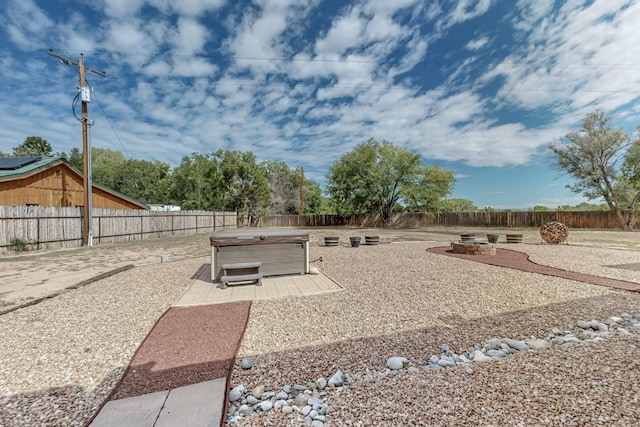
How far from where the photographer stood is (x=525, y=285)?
208 inches

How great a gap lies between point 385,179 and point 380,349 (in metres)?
24.5

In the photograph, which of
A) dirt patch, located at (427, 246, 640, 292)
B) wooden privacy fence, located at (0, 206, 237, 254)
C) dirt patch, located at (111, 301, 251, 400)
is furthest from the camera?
wooden privacy fence, located at (0, 206, 237, 254)

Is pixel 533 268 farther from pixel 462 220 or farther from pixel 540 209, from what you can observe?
pixel 540 209

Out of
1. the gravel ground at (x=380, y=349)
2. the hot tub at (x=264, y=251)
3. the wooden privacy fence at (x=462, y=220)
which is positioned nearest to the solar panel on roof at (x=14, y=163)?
the gravel ground at (x=380, y=349)

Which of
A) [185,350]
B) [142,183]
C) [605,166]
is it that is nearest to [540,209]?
[605,166]

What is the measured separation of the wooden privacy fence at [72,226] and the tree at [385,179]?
15512 millimetres

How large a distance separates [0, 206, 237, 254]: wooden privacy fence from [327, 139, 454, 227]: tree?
50.9 ft

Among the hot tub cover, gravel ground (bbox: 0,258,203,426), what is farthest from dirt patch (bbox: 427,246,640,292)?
gravel ground (bbox: 0,258,203,426)

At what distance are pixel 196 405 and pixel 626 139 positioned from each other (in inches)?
1188

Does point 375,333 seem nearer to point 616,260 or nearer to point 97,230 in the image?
point 616,260

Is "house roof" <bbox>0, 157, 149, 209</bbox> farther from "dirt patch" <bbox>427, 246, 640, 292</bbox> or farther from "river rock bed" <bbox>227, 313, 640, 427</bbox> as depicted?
"dirt patch" <bbox>427, 246, 640, 292</bbox>

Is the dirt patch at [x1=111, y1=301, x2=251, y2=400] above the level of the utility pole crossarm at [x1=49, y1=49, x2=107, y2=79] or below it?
below

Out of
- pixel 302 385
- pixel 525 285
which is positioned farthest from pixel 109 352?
pixel 525 285

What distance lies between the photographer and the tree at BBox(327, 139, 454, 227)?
26.0m
